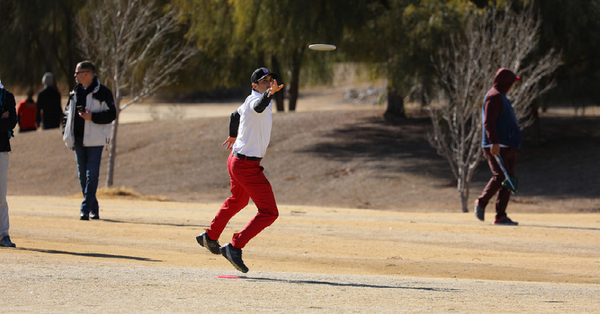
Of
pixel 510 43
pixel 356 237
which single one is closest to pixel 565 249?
pixel 356 237

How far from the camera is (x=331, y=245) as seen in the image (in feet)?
33.1

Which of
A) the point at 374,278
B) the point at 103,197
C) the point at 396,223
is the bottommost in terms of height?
the point at 103,197

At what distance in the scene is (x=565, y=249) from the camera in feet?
33.4

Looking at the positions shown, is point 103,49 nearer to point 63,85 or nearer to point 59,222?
point 59,222

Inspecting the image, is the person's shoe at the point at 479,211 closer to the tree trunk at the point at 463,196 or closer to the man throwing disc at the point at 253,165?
the tree trunk at the point at 463,196

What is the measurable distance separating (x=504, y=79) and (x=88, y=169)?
20.2 feet

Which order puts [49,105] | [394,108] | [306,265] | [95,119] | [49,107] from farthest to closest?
[394,108], [49,107], [49,105], [95,119], [306,265]

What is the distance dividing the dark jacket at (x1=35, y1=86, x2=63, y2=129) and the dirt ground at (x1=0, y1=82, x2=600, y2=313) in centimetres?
288

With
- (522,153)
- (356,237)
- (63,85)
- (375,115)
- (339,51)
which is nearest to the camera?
(356,237)

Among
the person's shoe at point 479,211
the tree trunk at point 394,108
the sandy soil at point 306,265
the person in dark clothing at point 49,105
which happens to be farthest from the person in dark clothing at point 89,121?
the tree trunk at point 394,108

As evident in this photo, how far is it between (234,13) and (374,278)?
1985cm

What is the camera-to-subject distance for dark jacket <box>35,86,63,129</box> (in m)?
26.5

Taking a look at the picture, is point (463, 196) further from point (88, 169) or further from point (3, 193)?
point (3, 193)

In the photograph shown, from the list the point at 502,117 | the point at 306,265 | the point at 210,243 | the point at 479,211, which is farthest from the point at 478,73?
the point at 210,243
